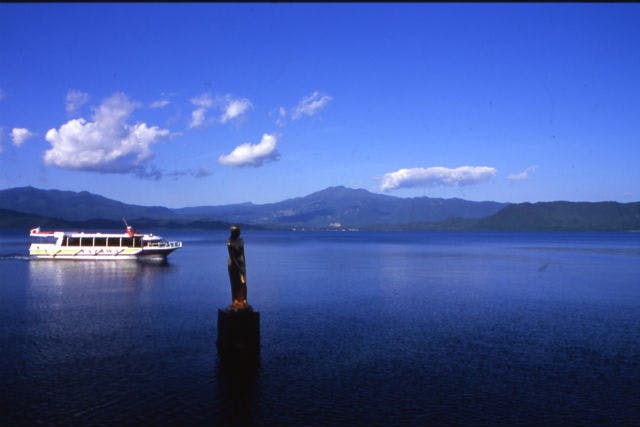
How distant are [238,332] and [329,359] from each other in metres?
5.88

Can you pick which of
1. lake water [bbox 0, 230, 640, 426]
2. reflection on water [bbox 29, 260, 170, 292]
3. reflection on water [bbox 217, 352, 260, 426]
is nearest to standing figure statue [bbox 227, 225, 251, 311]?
reflection on water [bbox 217, 352, 260, 426]

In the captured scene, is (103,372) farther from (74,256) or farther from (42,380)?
(74,256)

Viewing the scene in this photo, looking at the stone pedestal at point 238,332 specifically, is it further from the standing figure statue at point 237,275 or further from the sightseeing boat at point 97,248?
the sightseeing boat at point 97,248

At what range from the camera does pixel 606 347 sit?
32438 millimetres

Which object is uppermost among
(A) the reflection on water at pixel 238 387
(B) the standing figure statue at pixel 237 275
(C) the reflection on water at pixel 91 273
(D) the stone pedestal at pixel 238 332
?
(B) the standing figure statue at pixel 237 275

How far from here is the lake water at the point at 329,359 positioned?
2173 centimetres

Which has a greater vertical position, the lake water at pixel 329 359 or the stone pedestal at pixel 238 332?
the stone pedestal at pixel 238 332

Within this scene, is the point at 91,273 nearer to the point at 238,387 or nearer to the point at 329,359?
the point at 329,359

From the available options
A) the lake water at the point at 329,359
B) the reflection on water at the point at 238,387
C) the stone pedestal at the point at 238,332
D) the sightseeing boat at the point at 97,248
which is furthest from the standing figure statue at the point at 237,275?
the sightseeing boat at the point at 97,248

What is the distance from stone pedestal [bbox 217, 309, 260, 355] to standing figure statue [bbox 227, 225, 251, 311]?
18.1 inches

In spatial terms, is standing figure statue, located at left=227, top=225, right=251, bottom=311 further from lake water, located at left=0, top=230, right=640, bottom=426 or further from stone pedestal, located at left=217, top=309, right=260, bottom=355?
lake water, located at left=0, top=230, right=640, bottom=426

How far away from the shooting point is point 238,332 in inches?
1076

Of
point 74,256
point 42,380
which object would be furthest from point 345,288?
point 74,256

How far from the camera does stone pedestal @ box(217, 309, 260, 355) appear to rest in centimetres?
2733
